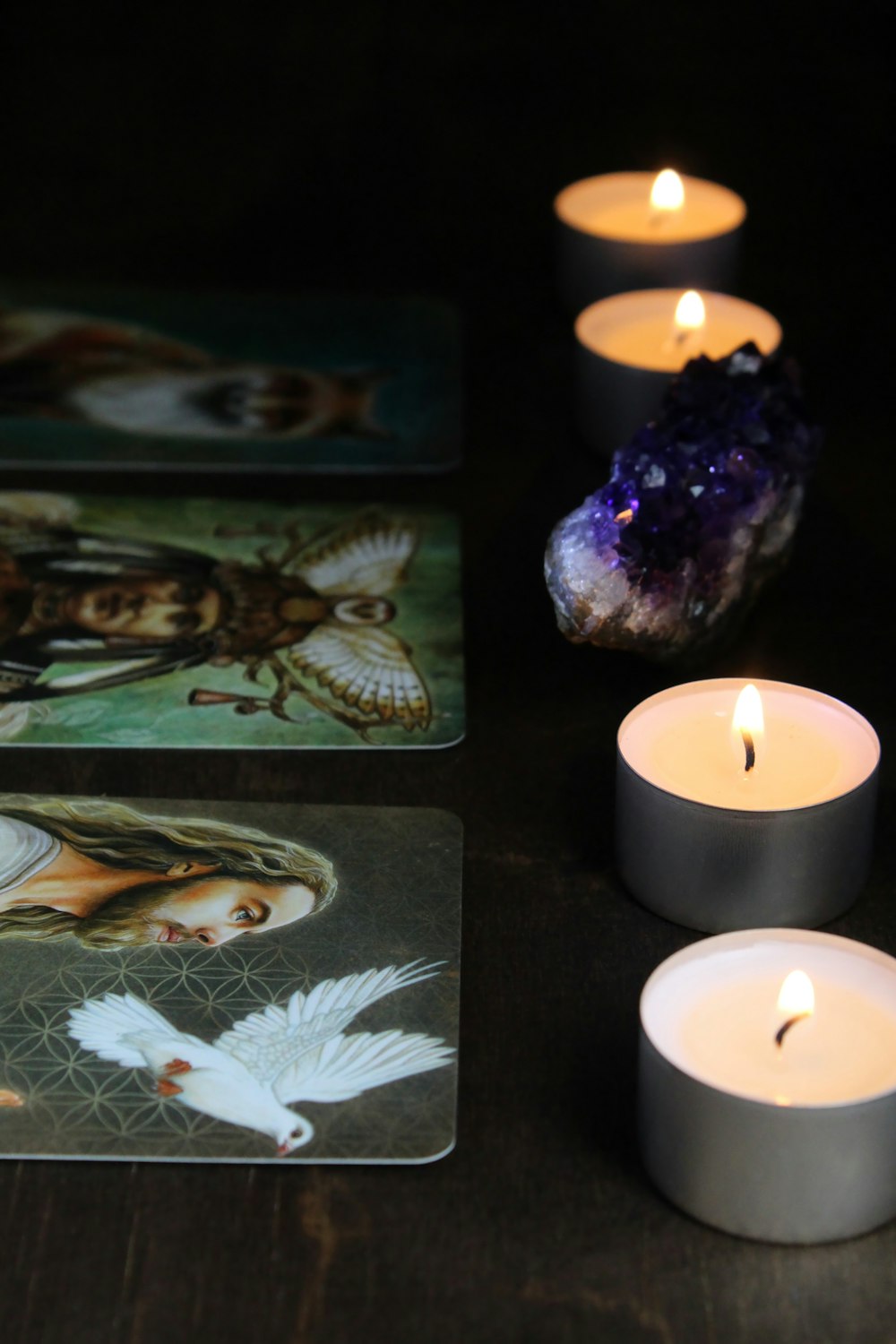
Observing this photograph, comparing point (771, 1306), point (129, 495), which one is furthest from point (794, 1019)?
point (129, 495)

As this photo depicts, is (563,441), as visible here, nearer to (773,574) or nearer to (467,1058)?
(773,574)

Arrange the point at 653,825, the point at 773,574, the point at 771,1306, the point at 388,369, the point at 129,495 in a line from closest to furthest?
the point at 771,1306, the point at 653,825, the point at 773,574, the point at 129,495, the point at 388,369

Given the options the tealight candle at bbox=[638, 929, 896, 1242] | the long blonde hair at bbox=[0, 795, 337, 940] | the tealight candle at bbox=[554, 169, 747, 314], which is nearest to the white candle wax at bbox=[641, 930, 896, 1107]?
the tealight candle at bbox=[638, 929, 896, 1242]

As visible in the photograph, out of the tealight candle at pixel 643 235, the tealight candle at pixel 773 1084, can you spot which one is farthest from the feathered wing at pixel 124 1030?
the tealight candle at pixel 643 235

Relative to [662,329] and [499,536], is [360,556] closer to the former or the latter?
[499,536]

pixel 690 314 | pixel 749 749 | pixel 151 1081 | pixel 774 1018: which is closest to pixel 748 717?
pixel 749 749
